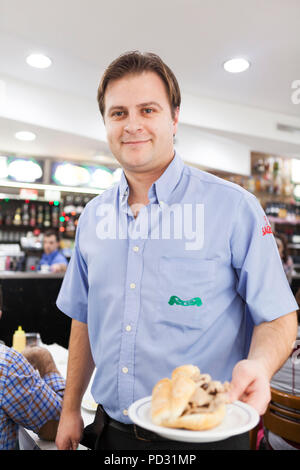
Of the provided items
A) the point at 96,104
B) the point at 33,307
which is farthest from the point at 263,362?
the point at 96,104

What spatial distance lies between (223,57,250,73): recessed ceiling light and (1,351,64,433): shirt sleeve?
331 centimetres

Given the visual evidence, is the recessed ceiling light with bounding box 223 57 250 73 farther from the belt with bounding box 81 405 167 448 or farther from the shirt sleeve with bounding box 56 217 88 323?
the belt with bounding box 81 405 167 448

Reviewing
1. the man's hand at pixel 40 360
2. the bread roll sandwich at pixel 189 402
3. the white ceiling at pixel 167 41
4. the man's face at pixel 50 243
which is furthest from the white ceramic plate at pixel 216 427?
the man's face at pixel 50 243

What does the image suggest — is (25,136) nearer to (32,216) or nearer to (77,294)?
(32,216)

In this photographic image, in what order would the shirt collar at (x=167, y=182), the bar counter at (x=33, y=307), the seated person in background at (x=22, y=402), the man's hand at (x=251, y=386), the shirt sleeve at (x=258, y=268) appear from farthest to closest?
1. the bar counter at (x=33, y=307)
2. the seated person in background at (x=22, y=402)
3. the shirt collar at (x=167, y=182)
4. the shirt sleeve at (x=258, y=268)
5. the man's hand at (x=251, y=386)

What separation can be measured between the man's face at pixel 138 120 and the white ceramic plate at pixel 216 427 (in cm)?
59

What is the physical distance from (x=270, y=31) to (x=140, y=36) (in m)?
1.03

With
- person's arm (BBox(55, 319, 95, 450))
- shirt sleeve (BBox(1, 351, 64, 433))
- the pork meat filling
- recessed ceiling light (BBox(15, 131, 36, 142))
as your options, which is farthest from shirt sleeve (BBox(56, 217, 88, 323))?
recessed ceiling light (BBox(15, 131, 36, 142))

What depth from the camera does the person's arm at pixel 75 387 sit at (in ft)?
4.18

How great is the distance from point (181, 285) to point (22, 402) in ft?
2.59

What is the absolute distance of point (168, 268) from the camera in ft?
3.59

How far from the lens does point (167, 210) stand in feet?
3.78

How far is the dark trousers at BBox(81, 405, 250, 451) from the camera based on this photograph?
103 centimetres

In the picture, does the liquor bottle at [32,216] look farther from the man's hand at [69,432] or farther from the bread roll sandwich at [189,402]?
the bread roll sandwich at [189,402]
